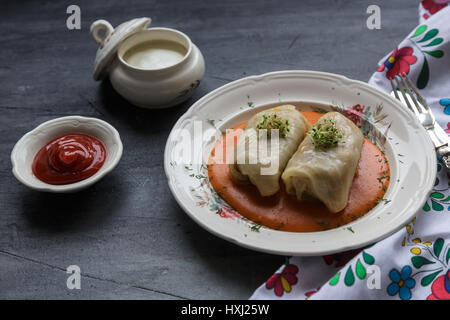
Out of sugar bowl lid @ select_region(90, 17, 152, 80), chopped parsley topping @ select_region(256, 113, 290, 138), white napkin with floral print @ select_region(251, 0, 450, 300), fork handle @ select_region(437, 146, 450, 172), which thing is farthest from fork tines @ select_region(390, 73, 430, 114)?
sugar bowl lid @ select_region(90, 17, 152, 80)

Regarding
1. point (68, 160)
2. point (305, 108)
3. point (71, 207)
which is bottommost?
point (71, 207)

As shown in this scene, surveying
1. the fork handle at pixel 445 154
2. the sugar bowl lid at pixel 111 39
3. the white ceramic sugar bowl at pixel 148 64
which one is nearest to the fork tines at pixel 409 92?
the fork handle at pixel 445 154

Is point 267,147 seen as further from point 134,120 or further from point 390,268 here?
point 134,120

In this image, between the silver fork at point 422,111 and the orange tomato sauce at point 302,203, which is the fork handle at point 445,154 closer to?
the silver fork at point 422,111

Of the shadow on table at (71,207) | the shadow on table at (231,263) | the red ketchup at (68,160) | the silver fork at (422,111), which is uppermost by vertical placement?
the silver fork at (422,111)

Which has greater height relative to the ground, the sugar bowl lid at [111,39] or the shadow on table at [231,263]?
the sugar bowl lid at [111,39]

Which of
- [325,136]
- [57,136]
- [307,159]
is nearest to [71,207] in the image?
[57,136]

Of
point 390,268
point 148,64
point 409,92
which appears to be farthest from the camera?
point 148,64
